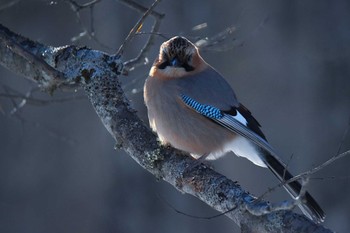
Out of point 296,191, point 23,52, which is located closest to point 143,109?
point 296,191

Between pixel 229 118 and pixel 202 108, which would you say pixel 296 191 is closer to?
pixel 229 118

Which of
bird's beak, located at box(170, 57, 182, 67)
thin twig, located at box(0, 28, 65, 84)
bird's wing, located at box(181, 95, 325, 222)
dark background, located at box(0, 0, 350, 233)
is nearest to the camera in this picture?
thin twig, located at box(0, 28, 65, 84)

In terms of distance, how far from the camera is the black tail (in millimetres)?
4379

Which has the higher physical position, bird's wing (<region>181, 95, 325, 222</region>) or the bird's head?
the bird's head

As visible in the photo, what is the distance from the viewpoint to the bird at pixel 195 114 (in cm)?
516

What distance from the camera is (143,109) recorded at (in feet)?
28.1

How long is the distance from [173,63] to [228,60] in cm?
337

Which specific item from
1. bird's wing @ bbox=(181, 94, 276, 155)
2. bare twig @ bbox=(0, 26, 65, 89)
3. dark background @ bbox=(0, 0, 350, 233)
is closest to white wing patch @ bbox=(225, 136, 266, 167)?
bird's wing @ bbox=(181, 94, 276, 155)

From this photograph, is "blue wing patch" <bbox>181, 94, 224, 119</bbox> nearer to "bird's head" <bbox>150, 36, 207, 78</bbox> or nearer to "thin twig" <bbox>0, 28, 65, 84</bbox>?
"bird's head" <bbox>150, 36, 207, 78</bbox>

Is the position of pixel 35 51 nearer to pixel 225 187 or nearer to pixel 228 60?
pixel 225 187

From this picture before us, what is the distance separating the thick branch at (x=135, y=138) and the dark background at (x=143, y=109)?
3917 mm

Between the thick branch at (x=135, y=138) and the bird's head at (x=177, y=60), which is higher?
the bird's head at (x=177, y=60)

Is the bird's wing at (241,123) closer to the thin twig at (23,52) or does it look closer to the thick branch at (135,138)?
the thick branch at (135,138)

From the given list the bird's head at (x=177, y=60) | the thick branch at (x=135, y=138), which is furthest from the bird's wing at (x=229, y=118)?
the thick branch at (x=135, y=138)
